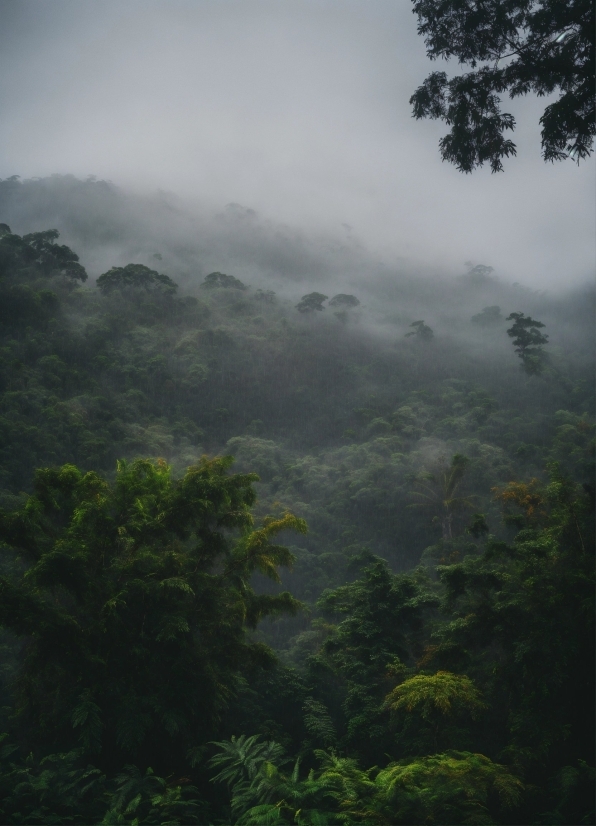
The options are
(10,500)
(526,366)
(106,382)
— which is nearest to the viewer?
(10,500)

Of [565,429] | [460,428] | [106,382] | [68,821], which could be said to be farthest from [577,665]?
[106,382]

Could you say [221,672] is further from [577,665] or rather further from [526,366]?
[526,366]

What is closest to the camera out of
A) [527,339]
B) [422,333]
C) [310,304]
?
A: [527,339]

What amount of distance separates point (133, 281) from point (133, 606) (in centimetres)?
5225

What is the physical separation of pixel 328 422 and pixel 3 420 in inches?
1236

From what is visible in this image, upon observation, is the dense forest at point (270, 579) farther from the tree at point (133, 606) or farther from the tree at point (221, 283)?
the tree at point (221, 283)

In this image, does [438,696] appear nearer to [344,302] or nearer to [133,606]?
[133,606]

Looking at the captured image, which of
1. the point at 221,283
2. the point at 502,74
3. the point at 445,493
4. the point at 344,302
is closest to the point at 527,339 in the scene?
the point at 445,493

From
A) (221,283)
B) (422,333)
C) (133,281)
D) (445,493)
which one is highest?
(221,283)

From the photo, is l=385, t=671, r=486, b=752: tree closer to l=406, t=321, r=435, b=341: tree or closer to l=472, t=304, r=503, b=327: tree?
l=406, t=321, r=435, b=341: tree

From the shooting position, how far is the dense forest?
621cm

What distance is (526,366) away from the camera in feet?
156

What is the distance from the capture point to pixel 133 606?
8.37 meters

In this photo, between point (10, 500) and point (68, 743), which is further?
point (10, 500)
